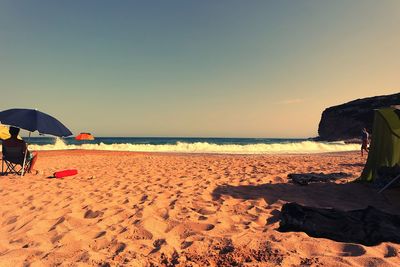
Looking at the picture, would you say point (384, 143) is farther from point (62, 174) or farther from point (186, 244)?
point (62, 174)

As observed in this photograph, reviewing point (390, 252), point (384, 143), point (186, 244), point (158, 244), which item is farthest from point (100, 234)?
point (384, 143)

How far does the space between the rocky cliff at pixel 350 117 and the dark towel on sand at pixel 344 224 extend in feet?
185

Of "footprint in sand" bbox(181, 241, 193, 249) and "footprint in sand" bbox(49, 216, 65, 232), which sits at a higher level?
"footprint in sand" bbox(181, 241, 193, 249)

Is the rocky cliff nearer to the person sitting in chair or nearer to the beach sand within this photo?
the beach sand

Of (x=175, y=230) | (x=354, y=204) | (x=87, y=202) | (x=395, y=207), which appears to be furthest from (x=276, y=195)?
(x=87, y=202)

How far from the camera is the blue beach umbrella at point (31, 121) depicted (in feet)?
29.2

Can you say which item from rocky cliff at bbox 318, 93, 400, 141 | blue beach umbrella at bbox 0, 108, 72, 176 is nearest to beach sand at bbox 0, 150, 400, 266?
blue beach umbrella at bbox 0, 108, 72, 176

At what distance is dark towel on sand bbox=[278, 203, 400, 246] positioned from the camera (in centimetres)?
366

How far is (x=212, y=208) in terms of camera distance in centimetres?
534

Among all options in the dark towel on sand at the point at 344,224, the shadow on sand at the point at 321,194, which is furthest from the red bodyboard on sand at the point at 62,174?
the dark towel on sand at the point at 344,224

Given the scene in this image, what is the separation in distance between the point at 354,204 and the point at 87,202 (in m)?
5.32

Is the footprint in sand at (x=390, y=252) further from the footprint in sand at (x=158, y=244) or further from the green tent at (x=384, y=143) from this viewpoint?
the green tent at (x=384, y=143)

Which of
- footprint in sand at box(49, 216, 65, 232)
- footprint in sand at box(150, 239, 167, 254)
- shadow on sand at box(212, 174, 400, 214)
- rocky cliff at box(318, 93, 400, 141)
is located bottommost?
footprint in sand at box(49, 216, 65, 232)

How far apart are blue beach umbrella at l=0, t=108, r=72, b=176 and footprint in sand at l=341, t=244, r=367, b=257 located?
879 centimetres
